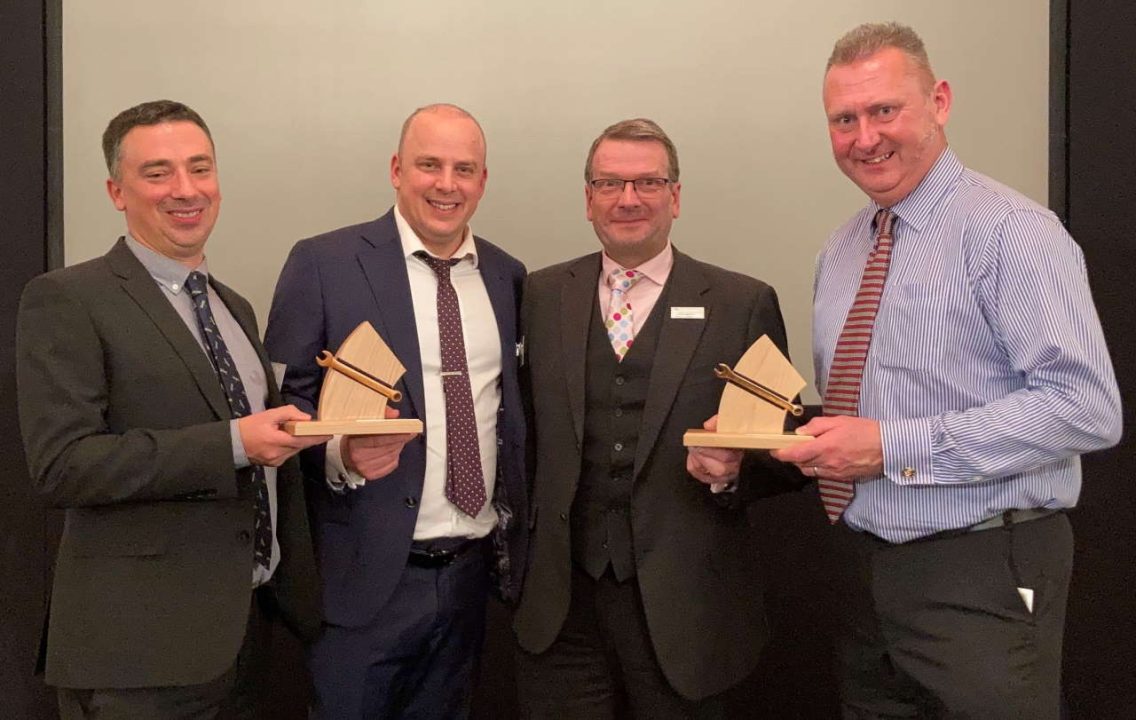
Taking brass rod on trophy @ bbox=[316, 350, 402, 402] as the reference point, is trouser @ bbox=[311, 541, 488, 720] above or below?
below

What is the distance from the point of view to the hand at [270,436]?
1925mm

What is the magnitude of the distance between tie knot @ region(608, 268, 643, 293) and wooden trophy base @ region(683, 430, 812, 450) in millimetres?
541

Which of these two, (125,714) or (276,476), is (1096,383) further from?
(125,714)

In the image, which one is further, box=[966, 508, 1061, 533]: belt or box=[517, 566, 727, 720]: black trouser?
box=[517, 566, 727, 720]: black trouser

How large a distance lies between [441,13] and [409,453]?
4.97 feet

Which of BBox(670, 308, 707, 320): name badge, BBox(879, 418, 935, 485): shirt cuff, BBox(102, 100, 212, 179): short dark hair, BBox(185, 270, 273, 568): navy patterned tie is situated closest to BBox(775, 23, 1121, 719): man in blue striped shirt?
BBox(879, 418, 935, 485): shirt cuff

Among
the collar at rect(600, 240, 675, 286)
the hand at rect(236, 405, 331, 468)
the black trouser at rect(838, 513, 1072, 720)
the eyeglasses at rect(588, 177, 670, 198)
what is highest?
the eyeglasses at rect(588, 177, 670, 198)

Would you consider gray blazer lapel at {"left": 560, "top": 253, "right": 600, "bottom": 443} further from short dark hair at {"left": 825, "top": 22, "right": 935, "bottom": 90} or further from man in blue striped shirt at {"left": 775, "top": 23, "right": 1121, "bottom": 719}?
short dark hair at {"left": 825, "top": 22, "right": 935, "bottom": 90}

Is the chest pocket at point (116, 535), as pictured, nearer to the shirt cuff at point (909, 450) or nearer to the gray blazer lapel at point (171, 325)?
the gray blazer lapel at point (171, 325)

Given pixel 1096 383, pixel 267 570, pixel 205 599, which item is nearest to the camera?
pixel 1096 383

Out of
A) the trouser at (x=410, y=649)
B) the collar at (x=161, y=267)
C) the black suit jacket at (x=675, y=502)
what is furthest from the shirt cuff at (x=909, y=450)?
the collar at (x=161, y=267)

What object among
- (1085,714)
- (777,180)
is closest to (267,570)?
(777,180)

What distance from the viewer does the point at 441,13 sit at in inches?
123

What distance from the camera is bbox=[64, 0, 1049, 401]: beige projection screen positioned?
311cm
